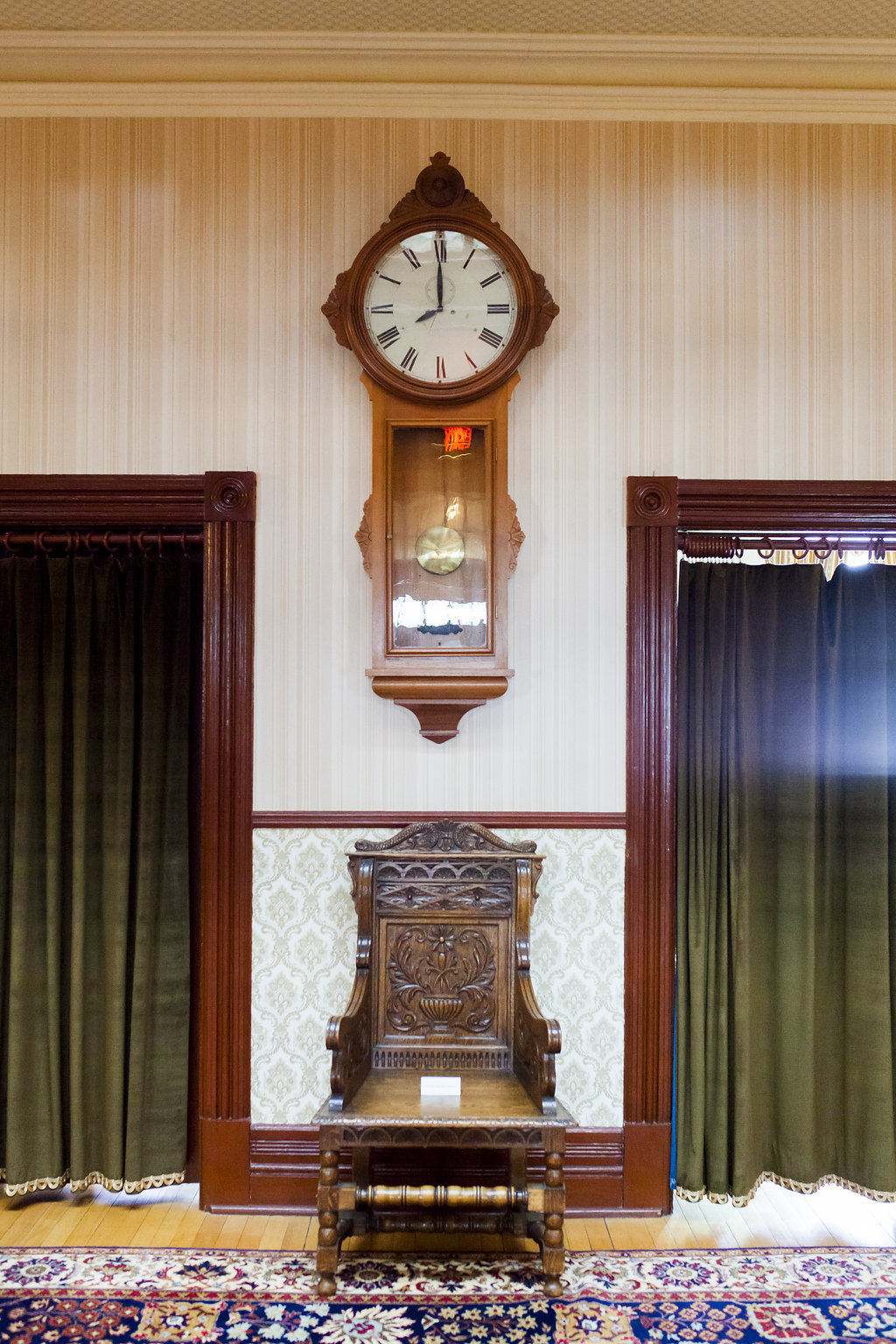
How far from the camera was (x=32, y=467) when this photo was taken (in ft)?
8.80

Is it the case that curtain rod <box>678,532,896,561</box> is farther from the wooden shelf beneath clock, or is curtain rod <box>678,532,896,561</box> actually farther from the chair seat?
the chair seat

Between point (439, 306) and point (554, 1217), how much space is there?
2.39 m

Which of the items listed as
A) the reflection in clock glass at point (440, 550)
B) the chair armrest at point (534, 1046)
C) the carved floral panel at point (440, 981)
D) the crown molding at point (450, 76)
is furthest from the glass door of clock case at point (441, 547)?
the crown molding at point (450, 76)

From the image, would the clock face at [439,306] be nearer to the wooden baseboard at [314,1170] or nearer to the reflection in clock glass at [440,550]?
the reflection in clock glass at [440,550]

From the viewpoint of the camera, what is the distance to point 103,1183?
2.58m

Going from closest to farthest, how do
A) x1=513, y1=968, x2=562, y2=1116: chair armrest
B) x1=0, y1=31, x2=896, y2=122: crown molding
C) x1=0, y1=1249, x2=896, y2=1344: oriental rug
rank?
x1=0, y1=1249, x2=896, y2=1344: oriental rug, x1=513, y1=968, x2=562, y2=1116: chair armrest, x1=0, y1=31, x2=896, y2=122: crown molding

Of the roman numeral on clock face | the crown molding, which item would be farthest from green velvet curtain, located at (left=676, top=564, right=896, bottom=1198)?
the crown molding

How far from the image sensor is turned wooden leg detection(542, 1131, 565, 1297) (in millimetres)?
2109

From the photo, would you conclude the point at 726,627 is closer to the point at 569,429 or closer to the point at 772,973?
the point at 569,429

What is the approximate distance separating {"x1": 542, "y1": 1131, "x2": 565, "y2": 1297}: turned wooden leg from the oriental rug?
0.16 feet

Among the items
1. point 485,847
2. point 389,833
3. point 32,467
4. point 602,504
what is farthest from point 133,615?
point 602,504

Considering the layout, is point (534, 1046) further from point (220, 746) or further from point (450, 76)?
point (450, 76)

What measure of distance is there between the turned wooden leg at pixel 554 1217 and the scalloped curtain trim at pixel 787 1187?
582 mm

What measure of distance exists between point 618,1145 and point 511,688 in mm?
1336
